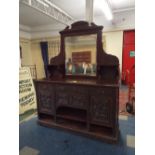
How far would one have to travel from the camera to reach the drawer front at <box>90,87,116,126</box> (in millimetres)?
1953

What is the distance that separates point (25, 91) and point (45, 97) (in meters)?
1.00

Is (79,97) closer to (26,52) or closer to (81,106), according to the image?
(81,106)

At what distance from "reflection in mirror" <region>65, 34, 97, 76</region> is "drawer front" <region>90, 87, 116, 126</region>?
59 cm

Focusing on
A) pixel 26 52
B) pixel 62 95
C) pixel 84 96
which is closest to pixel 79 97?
pixel 84 96

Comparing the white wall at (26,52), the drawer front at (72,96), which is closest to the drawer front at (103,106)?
the drawer front at (72,96)

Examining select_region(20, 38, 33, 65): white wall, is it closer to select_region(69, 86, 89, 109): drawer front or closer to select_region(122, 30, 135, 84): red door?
select_region(122, 30, 135, 84): red door

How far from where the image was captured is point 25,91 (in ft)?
10.7

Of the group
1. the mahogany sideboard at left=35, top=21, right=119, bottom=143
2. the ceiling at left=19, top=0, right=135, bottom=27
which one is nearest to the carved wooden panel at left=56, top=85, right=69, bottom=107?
the mahogany sideboard at left=35, top=21, right=119, bottom=143

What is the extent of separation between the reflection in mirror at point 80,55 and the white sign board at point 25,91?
1239mm

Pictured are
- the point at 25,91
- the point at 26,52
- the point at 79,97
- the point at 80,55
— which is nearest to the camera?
the point at 79,97

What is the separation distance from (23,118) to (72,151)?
1.49 meters

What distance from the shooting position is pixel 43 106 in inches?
102
